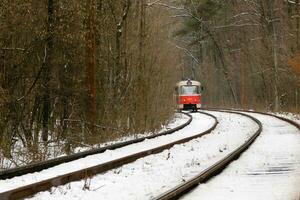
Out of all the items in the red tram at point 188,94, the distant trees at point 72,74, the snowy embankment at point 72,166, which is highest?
the distant trees at point 72,74

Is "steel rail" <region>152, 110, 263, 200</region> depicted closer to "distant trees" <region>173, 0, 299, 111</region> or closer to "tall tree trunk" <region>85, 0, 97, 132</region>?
"tall tree trunk" <region>85, 0, 97, 132</region>

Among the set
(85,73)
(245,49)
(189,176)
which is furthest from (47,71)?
(245,49)

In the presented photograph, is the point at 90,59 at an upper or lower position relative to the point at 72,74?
upper

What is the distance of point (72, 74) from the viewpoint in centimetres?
2038

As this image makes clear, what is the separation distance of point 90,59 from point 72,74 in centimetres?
92

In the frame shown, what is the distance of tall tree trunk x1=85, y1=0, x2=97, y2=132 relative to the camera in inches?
737

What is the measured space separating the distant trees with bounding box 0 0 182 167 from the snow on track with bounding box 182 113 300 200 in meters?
5.81

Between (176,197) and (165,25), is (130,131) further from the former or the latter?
(176,197)

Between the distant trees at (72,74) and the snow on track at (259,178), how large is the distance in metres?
5.81

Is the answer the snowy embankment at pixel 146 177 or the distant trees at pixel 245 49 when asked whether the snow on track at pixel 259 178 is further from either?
the distant trees at pixel 245 49

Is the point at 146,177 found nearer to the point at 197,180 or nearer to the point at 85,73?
the point at 197,180

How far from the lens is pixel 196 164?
13805mm

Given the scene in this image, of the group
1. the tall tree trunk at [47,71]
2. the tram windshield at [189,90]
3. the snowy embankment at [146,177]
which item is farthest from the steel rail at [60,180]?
the tram windshield at [189,90]

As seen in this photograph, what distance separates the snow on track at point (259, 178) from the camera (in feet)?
30.3
